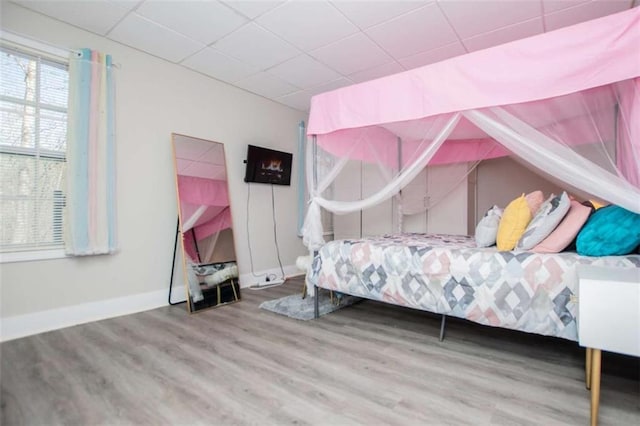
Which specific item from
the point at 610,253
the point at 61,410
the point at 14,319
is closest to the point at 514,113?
the point at 610,253

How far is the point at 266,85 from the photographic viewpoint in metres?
3.84

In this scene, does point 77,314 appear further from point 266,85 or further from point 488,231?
point 488,231

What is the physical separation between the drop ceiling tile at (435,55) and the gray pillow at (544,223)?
1.77 m

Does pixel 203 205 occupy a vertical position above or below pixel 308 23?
below

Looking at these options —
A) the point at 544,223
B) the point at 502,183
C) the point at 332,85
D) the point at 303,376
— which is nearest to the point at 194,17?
the point at 332,85

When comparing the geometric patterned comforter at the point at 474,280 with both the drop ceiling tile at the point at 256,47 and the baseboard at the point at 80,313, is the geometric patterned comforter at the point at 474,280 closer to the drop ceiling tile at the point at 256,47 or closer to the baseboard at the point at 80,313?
the baseboard at the point at 80,313

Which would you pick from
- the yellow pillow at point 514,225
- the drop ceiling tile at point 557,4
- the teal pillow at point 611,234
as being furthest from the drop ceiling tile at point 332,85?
the teal pillow at point 611,234

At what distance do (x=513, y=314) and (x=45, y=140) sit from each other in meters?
3.66

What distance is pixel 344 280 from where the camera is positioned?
8.54 ft

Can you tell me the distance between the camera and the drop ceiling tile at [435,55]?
2941mm

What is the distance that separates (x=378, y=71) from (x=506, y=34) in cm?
125

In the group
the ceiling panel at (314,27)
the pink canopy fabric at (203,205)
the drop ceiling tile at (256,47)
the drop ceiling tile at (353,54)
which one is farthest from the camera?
the pink canopy fabric at (203,205)

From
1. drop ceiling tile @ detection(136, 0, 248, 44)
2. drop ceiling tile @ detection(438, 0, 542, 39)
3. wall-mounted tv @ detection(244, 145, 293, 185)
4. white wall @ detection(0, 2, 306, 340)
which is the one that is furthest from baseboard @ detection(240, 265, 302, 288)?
drop ceiling tile @ detection(438, 0, 542, 39)

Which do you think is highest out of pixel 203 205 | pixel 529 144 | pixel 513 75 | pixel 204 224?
pixel 513 75
